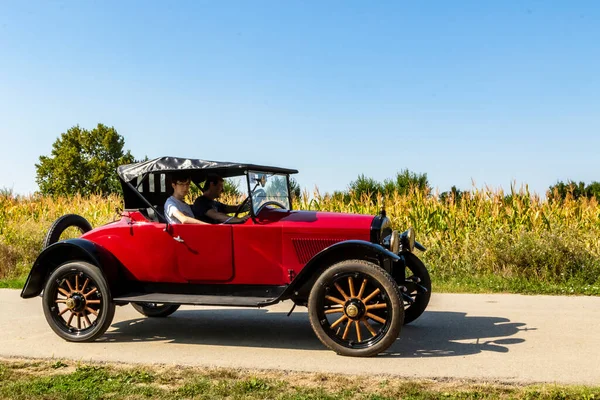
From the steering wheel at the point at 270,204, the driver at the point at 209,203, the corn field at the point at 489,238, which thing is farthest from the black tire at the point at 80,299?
the corn field at the point at 489,238

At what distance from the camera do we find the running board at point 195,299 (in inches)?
246

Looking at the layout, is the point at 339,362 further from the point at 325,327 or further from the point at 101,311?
the point at 101,311

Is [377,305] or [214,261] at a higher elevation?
[214,261]

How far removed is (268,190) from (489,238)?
21.6 ft

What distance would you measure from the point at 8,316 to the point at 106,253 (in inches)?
103

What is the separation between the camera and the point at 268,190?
23.4ft

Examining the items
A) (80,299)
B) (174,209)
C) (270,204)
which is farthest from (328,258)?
(80,299)

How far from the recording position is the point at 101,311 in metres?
6.78

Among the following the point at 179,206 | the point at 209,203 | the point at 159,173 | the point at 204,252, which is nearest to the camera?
the point at 204,252

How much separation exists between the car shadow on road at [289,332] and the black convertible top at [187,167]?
1855 mm

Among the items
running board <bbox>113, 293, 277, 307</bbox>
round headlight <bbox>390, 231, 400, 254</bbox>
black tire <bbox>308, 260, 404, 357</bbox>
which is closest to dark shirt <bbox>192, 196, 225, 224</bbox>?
running board <bbox>113, 293, 277, 307</bbox>

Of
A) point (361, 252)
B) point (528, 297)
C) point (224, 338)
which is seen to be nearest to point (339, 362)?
point (361, 252)

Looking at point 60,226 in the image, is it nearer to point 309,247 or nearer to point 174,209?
point 174,209

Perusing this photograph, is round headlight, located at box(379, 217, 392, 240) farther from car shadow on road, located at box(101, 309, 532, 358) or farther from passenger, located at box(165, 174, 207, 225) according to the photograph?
passenger, located at box(165, 174, 207, 225)
